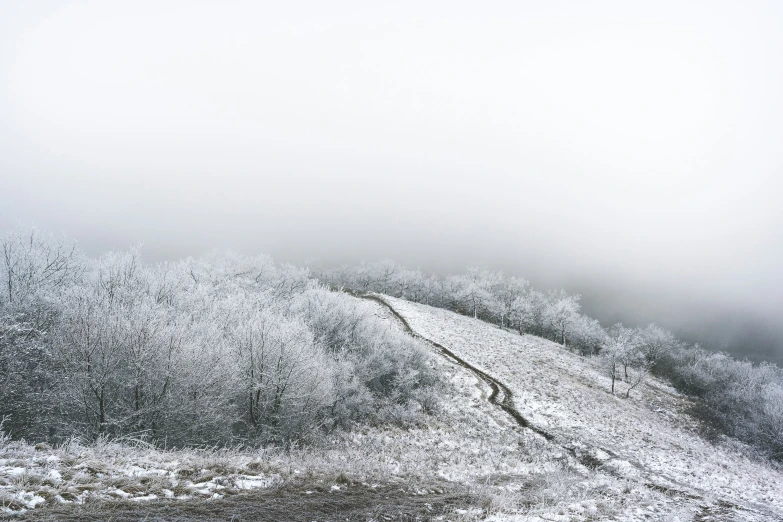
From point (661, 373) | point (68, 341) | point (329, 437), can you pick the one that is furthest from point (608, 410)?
point (661, 373)

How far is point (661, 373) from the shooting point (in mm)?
67125

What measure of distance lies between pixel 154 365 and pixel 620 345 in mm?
47365

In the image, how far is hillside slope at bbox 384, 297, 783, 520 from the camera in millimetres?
16453

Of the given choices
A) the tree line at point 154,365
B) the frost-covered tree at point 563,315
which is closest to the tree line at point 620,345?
the frost-covered tree at point 563,315

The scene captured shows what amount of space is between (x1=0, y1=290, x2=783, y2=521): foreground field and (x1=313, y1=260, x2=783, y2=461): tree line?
7081 mm

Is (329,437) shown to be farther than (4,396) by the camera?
Yes

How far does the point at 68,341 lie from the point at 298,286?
33.8m

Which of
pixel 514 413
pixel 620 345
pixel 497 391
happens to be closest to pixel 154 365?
pixel 514 413

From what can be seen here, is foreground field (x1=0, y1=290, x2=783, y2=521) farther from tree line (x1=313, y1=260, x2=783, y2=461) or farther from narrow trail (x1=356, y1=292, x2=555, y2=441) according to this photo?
tree line (x1=313, y1=260, x2=783, y2=461)

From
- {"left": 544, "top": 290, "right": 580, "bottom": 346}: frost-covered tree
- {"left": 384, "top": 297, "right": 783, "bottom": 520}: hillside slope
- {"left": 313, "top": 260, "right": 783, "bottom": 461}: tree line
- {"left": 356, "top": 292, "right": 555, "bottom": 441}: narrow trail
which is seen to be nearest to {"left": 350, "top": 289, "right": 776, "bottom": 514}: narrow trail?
{"left": 356, "top": 292, "right": 555, "bottom": 441}: narrow trail

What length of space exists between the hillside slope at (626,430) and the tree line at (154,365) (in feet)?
34.9

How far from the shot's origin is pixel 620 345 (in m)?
43.6

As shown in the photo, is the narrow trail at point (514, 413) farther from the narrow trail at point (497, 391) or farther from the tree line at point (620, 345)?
the tree line at point (620, 345)

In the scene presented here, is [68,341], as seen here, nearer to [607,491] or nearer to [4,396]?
[4,396]
